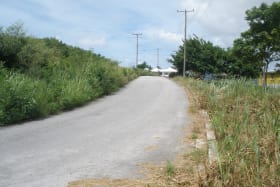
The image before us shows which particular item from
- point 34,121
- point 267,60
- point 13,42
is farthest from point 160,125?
point 267,60

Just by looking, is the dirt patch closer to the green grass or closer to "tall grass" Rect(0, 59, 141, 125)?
the green grass

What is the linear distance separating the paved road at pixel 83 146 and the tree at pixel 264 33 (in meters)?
18.0

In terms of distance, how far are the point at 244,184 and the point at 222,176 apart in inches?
10.7

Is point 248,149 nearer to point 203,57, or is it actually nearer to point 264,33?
point 264,33

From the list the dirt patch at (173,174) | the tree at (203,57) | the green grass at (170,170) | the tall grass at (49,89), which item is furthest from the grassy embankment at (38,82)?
the tree at (203,57)

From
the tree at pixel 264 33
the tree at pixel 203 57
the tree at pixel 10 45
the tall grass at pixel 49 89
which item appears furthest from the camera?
the tree at pixel 203 57

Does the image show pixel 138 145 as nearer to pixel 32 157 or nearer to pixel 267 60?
pixel 32 157

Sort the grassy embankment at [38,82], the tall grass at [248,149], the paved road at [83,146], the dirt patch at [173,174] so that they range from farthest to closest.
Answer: the grassy embankment at [38,82] → the paved road at [83,146] → the dirt patch at [173,174] → the tall grass at [248,149]

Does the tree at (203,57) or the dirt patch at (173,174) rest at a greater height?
the tree at (203,57)

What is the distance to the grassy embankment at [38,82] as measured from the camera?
30.9 feet

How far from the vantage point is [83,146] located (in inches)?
261

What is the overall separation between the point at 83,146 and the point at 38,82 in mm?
6059

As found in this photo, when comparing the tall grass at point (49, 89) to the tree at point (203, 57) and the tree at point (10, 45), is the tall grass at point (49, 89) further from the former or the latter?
the tree at point (203, 57)

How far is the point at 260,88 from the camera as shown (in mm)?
9039
